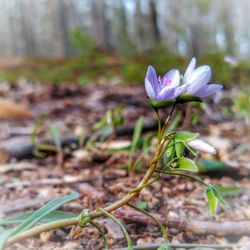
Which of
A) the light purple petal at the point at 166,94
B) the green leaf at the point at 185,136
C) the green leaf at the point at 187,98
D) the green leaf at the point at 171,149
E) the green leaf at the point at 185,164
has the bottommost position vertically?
the green leaf at the point at 185,164

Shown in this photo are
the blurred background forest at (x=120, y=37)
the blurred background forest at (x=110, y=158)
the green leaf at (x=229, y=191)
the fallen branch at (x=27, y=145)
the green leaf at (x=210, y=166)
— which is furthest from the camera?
the blurred background forest at (x=120, y=37)

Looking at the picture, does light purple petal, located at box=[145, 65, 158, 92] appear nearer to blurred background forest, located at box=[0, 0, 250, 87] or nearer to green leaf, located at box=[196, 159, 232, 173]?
green leaf, located at box=[196, 159, 232, 173]

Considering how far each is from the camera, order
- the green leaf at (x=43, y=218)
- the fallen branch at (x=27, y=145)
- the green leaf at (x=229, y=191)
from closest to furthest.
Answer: the green leaf at (x=43, y=218) → the green leaf at (x=229, y=191) → the fallen branch at (x=27, y=145)

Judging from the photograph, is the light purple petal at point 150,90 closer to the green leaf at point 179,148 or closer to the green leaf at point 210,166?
the green leaf at point 179,148

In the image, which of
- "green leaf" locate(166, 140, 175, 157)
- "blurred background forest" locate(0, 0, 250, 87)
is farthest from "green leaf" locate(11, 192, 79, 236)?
"blurred background forest" locate(0, 0, 250, 87)

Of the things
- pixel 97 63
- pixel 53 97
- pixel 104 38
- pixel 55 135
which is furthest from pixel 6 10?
pixel 55 135

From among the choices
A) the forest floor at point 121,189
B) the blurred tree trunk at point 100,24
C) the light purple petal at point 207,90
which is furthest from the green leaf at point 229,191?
the blurred tree trunk at point 100,24
